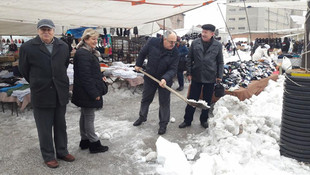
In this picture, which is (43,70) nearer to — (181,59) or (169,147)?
(169,147)

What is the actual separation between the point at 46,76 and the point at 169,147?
1.71 m

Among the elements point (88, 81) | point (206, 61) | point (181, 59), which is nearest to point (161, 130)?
point (206, 61)

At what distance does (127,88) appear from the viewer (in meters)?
7.16

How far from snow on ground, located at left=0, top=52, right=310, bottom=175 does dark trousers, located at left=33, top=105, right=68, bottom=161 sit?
0.19 m

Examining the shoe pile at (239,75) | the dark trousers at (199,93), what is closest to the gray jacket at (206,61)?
the dark trousers at (199,93)

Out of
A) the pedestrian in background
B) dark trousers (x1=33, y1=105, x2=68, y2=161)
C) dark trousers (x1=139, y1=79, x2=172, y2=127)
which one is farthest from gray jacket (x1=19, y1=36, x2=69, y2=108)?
the pedestrian in background

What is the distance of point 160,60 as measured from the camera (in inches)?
154

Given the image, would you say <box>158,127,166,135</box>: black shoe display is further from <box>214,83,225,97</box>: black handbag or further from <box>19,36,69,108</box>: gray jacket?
<box>19,36,69,108</box>: gray jacket

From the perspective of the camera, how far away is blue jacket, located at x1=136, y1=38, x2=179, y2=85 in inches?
153

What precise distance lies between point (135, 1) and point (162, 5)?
968 mm

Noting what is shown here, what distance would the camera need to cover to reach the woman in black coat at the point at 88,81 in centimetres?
291

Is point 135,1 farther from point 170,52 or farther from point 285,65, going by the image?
point 285,65

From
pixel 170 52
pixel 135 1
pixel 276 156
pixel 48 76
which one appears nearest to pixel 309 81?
pixel 276 156

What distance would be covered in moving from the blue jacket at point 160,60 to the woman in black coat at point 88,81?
110 cm
